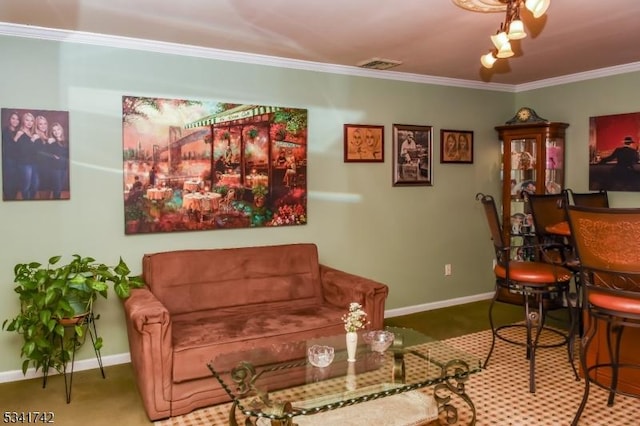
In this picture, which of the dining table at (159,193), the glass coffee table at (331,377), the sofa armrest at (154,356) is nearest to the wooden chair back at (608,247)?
the glass coffee table at (331,377)

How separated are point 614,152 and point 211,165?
3.67 m

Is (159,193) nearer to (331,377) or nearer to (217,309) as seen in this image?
(217,309)

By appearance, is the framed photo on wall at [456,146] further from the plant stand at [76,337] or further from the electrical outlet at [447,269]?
the plant stand at [76,337]

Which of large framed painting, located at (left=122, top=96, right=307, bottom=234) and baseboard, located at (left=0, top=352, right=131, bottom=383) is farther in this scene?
large framed painting, located at (left=122, top=96, right=307, bottom=234)

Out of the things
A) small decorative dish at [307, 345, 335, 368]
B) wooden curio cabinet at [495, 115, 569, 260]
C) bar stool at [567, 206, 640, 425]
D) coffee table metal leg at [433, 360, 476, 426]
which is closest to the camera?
bar stool at [567, 206, 640, 425]

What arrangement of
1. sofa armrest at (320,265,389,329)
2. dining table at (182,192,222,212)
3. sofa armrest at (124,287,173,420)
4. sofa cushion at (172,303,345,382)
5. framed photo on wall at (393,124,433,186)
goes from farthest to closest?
1. framed photo on wall at (393,124,433,186)
2. dining table at (182,192,222,212)
3. sofa armrest at (320,265,389,329)
4. sofa cushion at (172,303,345,382)
5. sofa armrest at (124,287,173,420)

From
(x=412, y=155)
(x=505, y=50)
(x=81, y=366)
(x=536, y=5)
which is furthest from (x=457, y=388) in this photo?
(x=412, y=155)

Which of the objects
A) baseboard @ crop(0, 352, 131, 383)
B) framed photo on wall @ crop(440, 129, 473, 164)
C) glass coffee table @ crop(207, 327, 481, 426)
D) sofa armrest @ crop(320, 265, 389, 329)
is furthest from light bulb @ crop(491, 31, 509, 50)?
baseboard @ crop(0, 352, 131, 383)

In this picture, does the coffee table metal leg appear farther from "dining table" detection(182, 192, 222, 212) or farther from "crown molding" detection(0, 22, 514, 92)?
"crown molding" detection(0, 22, 514, 92)

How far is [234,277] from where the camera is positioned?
3789 mm

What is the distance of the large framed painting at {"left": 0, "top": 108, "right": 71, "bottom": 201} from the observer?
3.38m

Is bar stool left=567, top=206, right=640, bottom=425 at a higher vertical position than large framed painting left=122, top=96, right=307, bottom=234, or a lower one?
lower

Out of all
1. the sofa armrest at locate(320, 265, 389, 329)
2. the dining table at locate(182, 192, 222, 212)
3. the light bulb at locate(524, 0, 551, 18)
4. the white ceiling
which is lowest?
the sofa armrest at locate(320, 265, 389, 329)

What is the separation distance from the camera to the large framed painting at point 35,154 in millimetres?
3375
